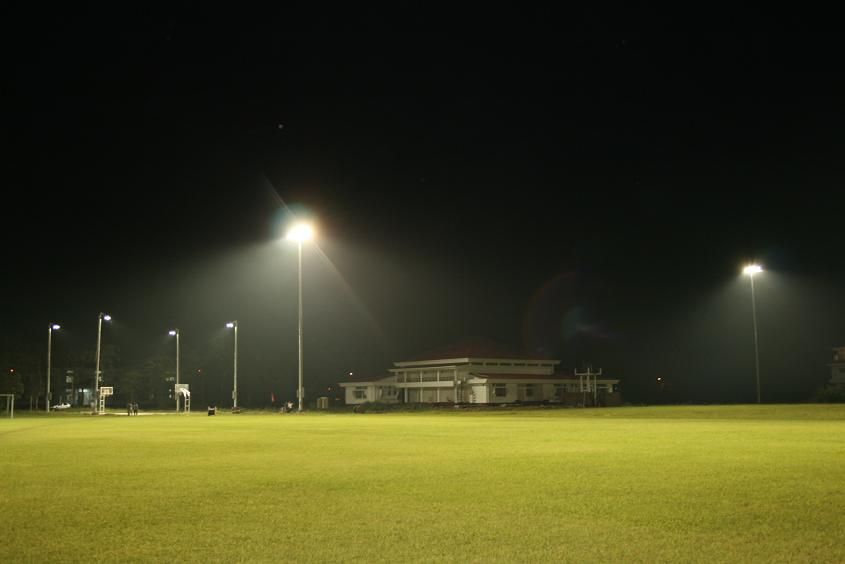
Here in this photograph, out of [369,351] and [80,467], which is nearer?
[80,467]

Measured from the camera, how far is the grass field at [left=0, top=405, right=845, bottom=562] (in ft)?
19.5

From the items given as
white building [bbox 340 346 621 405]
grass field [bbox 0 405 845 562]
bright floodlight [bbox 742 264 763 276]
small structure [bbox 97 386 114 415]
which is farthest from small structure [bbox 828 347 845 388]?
grass field [bbox 0 405 845 562]

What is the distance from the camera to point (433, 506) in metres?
7.75

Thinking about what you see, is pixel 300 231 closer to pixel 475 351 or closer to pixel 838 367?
pixel 475 351

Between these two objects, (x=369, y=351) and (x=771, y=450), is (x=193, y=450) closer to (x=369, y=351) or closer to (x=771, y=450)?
Answer: (x=771, y=450)

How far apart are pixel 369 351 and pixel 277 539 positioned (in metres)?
92.0

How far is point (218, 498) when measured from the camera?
8.44 m

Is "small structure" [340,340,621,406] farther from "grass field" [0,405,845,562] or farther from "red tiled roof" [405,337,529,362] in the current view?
"grass field" [0,405,845,562]

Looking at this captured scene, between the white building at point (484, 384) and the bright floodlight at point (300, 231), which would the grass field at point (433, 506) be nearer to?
the bright floodlight at point (300, 231)

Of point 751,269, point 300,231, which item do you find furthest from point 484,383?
point 300,231

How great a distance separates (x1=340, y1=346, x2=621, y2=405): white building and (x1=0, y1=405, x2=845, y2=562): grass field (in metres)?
52.6

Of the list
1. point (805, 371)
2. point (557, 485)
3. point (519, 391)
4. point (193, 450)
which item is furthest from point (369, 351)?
point (557, 485)

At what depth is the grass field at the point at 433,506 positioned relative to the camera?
19.5ft

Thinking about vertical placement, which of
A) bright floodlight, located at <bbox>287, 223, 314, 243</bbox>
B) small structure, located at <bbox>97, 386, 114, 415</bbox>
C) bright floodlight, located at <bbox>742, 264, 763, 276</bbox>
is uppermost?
bright floodlight, located at <bbox>287, 223, 314, 243</bbox>
